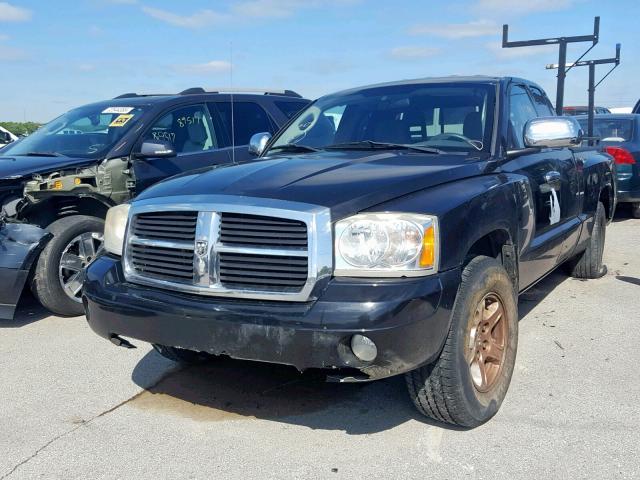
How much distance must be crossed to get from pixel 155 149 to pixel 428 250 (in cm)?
348

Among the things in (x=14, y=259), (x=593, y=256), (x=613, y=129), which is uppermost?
(x=613, y=129)

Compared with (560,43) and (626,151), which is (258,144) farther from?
(560,43)

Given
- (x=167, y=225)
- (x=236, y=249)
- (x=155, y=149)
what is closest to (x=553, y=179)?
(x=236, y=249)

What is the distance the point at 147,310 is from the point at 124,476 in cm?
73

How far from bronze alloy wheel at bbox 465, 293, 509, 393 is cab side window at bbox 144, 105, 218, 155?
3770mm

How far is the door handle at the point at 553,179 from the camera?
4287 millimetres

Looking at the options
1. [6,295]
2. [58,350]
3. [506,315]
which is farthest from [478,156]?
[6,295]

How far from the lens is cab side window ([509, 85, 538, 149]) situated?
415 centimetres

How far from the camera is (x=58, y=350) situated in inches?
179

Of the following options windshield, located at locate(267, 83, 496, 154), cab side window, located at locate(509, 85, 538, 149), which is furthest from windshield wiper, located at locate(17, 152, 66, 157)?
cab side window, located at locate(509, 85, 538, 149)

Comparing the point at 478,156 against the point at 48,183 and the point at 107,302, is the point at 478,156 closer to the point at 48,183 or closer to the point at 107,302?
the point at 107,302

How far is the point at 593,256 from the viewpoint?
19.7 ft

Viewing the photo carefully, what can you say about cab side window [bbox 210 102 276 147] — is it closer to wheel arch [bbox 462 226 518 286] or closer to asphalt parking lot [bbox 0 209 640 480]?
asphalt parking lot [bbox 0 209 640 480]

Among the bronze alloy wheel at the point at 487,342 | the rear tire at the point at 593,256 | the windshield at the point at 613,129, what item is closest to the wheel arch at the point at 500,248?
the bronze alloy wheel at the point at 487,342
